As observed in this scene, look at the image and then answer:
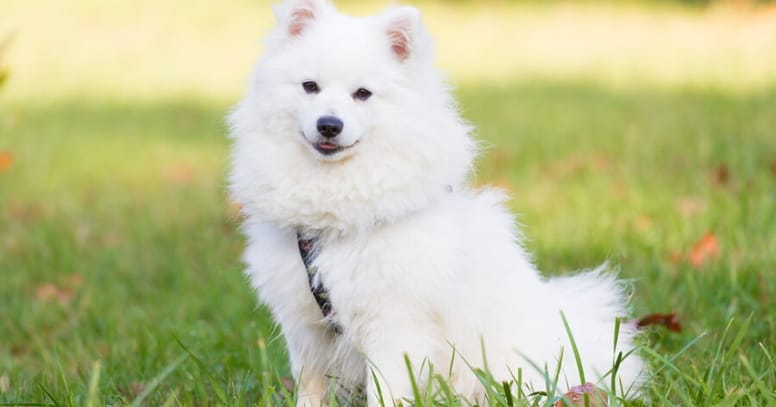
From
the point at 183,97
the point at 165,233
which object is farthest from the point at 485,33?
the point at 165,233

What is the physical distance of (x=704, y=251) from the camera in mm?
4734

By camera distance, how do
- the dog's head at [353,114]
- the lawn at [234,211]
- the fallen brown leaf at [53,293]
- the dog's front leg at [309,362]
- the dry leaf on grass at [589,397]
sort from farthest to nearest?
the fallen brown leaf at [53,293] < the lawn at [234,211] < the dog's front leg at [309,362] < the dog's head at [353,114] < the dry leaf on grass at [589,397]

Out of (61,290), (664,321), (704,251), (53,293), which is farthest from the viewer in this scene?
(61,290)

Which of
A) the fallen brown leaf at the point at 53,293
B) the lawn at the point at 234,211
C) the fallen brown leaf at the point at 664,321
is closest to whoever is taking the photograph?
the lawn at the point at 234,211

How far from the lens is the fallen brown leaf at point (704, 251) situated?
4.65 meters

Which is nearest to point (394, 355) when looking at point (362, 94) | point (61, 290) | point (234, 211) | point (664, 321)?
point (362, 94)

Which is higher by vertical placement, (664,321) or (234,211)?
(664,321)

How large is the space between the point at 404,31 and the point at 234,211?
3206 mm

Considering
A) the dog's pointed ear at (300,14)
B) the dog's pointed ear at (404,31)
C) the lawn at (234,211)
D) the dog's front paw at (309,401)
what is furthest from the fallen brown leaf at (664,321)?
the dog's pointed ear at (300,14)

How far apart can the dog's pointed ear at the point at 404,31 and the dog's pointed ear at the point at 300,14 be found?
231 mm

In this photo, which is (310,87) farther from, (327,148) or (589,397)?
(589,397)

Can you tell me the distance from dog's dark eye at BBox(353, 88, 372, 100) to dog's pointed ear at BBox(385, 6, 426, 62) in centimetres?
17

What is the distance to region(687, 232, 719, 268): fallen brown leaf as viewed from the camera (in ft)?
15.3

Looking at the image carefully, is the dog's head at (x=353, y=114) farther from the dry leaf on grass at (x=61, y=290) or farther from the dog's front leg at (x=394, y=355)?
the dry leaf on grass at (x=61, y=290)
